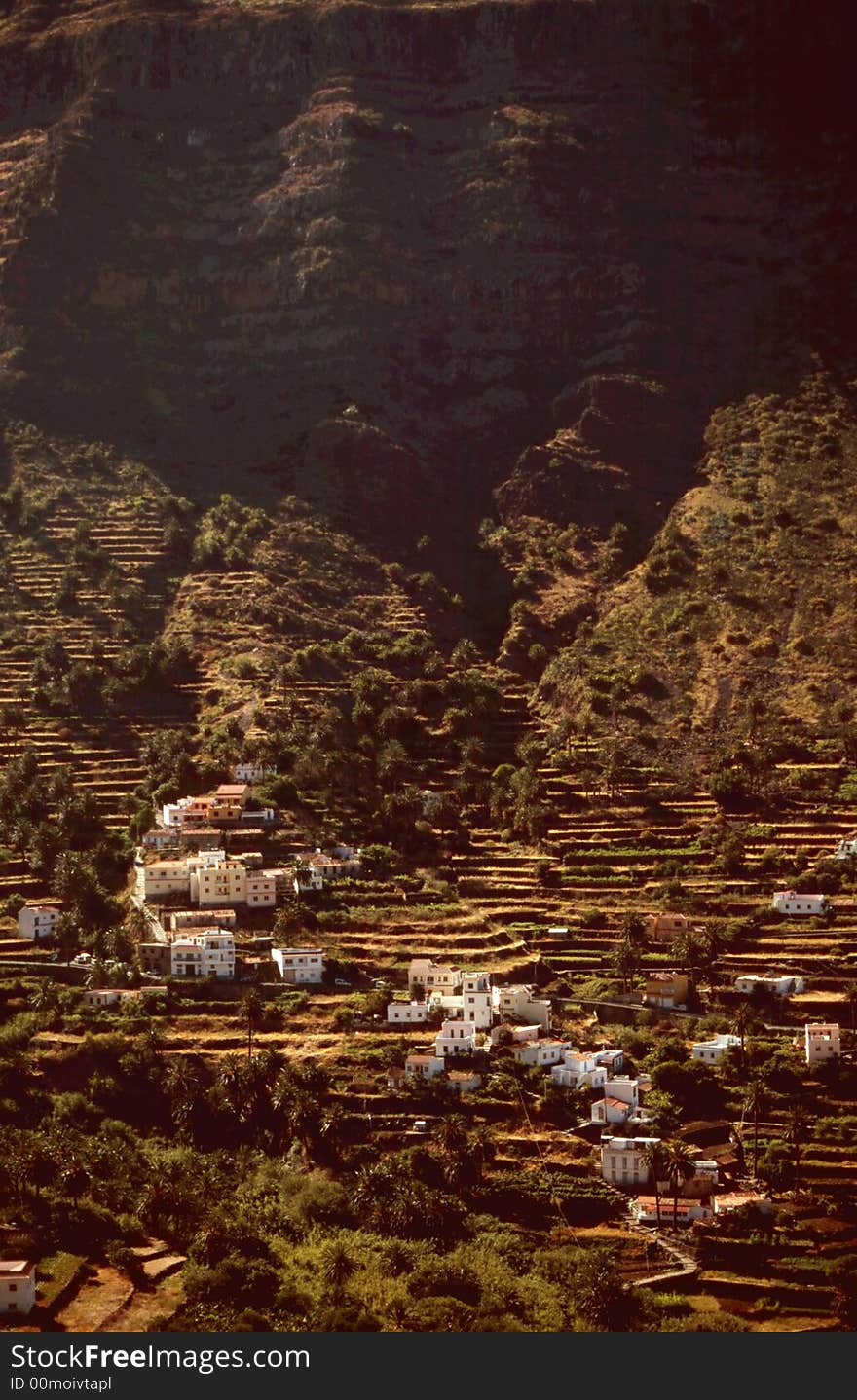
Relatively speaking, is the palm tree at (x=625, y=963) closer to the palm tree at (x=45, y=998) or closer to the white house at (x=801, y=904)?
the white house at (x=801, y=904)

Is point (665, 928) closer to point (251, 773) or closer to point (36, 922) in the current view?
Answer: point (251, 773)

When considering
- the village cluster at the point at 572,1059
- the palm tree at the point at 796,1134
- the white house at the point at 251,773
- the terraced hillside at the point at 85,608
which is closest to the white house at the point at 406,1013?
the village cluster at the point at 572,1059

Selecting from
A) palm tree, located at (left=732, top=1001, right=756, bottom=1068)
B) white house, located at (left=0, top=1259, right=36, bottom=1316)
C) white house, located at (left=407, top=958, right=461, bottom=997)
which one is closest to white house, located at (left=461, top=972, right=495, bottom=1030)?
white house, located at (left=407, top=958, right=461, bottom=997)

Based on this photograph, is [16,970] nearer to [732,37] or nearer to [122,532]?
[122,532]

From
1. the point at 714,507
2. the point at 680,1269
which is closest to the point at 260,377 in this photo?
the point at 714,507

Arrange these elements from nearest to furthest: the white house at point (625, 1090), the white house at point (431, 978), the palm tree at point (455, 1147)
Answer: the palm tree at point (455, 1147), the white house at point (625, 1090), the white house at point (431, 978)

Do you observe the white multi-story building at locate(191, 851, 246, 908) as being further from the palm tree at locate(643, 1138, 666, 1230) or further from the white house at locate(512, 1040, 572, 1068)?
the palm tree at locate(643, 1138, 666, 1230)
